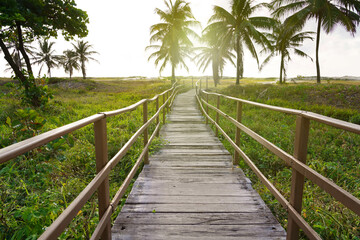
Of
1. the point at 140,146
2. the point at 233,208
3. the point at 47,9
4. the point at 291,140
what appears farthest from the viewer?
the point at 47,9

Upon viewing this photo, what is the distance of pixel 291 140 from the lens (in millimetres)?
5703

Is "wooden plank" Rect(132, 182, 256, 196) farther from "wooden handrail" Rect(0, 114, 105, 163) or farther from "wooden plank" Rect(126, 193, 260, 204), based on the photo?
"wooden handrail" Rect(0, 114, 105, 163)

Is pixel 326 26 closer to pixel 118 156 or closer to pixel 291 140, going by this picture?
Result: pixel 291 140

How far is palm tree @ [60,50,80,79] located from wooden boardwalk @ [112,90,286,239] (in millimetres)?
43305

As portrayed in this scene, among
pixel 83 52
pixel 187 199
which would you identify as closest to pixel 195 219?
pixel 187 199

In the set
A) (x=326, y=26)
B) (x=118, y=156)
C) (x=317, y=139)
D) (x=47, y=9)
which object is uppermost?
(x=326, y=26)

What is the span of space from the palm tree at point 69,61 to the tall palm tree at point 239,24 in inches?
1244

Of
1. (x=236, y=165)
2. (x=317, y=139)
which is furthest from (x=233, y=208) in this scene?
(x=317, y=139)

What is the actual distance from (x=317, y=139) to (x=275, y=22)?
48.1 ft

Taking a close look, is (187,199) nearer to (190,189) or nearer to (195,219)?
(190,189)

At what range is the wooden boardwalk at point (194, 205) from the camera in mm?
2064

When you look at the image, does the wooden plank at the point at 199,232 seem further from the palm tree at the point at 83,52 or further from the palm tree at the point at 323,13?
the palm tree at the point at 83,52

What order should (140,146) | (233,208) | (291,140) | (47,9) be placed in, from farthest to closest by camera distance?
(47,9) < (291,140) < (140,146) < (233,208)

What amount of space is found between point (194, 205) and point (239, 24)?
18766 millimetres
